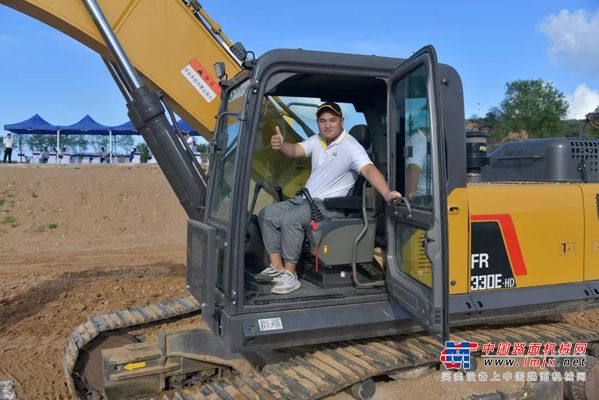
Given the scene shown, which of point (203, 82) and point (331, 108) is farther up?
point (203, 82)

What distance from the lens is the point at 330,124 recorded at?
3.93 meters

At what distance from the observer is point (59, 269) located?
873 cm

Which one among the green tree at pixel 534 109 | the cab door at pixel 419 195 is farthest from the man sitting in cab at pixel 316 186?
the green tree at pixel 534 109

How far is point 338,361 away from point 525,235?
153cm

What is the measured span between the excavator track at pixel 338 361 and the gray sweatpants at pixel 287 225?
69 centimetres

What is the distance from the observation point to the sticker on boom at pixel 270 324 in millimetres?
3260

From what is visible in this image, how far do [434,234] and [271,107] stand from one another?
64.4 inches

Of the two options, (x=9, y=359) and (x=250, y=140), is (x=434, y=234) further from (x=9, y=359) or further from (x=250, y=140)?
(x=9, y=359)

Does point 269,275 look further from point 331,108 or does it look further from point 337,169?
point 331,108

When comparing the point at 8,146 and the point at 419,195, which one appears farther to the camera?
the point at 8,146

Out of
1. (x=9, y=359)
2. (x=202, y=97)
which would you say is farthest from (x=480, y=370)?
(x=9, y=359)

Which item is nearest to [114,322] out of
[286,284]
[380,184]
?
[286,284]

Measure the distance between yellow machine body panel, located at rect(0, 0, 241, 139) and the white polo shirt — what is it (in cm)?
101

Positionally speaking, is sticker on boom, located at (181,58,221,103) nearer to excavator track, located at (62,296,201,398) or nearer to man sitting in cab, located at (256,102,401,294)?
man sitting in cab, located at (256,102,401,294)
